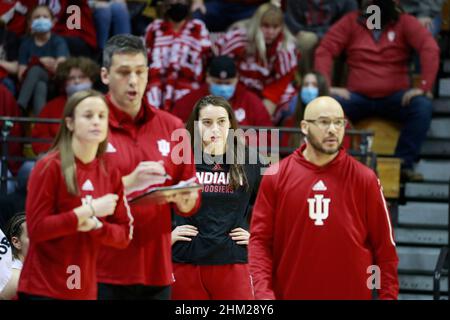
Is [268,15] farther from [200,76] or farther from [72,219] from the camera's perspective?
[72,219]

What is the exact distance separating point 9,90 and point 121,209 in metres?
5.58

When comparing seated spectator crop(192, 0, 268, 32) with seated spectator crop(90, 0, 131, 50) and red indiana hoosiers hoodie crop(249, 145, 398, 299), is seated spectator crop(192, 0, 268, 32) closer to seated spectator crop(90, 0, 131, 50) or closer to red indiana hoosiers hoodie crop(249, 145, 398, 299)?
seated spectator crop(90, 0, 131, 50)

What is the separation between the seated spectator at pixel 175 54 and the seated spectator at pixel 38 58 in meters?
0.87

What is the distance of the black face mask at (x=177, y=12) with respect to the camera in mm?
12219

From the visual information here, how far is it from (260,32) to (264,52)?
0.62 ft

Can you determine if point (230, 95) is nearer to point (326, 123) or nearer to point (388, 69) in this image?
point (388, 69)

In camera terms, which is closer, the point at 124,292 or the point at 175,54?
the point at 124,292

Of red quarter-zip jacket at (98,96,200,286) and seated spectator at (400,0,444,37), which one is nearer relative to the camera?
red quarter-zip jacket at (98,96,200,286)

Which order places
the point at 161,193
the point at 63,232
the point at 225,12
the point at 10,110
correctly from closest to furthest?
the point at 63,232
the point at 161,193
the point at 10,110
the point at 225,12

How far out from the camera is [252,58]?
41.0 feet

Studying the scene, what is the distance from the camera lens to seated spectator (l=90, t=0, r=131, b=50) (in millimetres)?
12766

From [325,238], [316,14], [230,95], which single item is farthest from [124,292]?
[316,14]

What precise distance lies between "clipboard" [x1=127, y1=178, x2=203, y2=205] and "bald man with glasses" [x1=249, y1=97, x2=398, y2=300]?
2.38 feet

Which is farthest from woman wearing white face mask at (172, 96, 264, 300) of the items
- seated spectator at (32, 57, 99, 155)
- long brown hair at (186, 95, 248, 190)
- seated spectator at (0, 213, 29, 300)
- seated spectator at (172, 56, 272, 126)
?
seated spectator at (32, 57, 99, 155)
